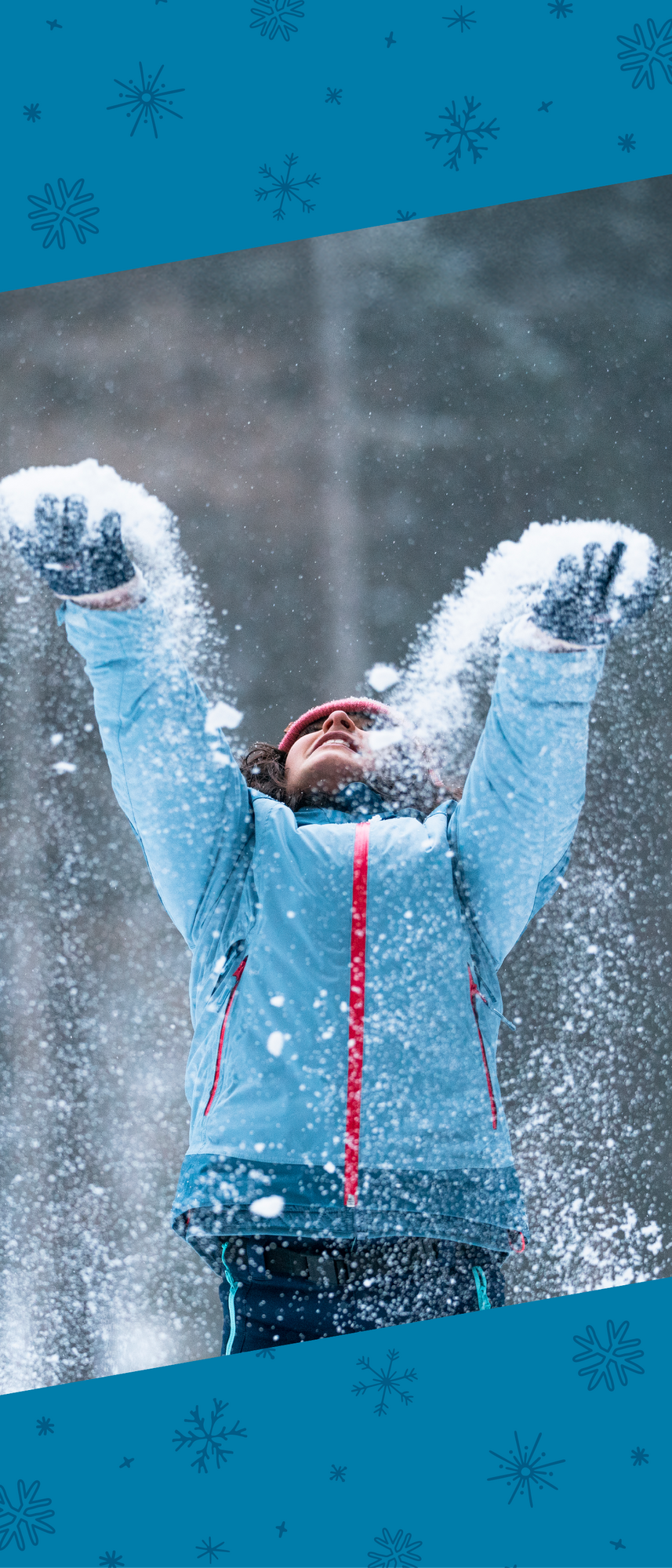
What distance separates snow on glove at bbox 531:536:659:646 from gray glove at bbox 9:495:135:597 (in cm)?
25

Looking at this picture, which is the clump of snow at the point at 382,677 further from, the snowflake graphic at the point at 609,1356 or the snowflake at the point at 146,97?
the snowflake graphic at the point at 609,1356

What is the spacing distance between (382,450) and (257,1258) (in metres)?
0.91

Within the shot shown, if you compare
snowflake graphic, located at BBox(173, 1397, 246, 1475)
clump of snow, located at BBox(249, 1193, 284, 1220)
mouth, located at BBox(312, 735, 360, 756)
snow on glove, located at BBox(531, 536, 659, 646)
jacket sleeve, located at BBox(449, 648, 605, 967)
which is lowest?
snowflake graphic, located at BBox(173, 1397, 246, 1475)

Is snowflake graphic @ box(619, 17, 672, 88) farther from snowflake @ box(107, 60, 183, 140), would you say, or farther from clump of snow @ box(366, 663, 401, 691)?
clump of snow @ box(366, 663, 401, 691)

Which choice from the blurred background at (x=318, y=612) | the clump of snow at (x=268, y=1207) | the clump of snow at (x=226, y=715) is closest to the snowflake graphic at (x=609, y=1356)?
the clump of snow at (x=268, y=1207)

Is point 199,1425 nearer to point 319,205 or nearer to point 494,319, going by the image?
point 319,205

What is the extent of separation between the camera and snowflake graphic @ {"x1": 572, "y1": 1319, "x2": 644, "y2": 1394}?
585 millimetres

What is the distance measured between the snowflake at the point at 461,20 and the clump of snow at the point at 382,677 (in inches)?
23.0

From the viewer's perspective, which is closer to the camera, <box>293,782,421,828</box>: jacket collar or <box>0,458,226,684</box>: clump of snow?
<box>0,458,226,684</box>: clump of snow

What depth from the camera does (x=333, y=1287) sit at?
2.08ft

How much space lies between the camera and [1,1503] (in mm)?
618

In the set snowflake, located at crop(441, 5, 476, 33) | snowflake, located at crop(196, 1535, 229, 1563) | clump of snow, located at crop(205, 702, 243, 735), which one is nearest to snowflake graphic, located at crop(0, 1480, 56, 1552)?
snowflake, located at crop(196, 1535, 229, 1563)

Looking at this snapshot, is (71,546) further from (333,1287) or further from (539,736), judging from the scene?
(333,1287)

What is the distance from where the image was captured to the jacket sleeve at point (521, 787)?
0.69 m
